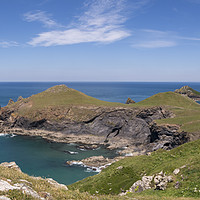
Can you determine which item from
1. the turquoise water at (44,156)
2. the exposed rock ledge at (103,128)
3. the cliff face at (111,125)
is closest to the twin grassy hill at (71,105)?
the cliff face at (111,125)

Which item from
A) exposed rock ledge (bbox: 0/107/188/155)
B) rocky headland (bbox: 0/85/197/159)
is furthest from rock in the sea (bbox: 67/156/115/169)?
exposed rock ledge (bbox: 0/107/188/155)

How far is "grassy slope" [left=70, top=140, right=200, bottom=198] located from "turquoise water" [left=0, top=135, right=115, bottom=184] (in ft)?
90.5

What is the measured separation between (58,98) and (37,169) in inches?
2850

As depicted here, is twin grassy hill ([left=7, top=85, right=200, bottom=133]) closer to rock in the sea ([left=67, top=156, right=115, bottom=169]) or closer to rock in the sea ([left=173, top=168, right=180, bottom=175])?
rock in the sea ([left=67, top=156, right=115, bottom=169])

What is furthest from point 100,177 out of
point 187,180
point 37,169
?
point 37,169

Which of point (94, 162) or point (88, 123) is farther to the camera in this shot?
point (88, 123)

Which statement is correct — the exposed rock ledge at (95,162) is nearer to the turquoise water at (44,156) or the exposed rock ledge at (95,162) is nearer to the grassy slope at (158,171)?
the turquoise water at (44,156)

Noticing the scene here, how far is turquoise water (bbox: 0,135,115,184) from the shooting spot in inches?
2278

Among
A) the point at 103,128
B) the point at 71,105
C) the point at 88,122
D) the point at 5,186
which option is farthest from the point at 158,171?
the point at 71,105

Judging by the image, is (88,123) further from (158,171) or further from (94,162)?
(158,171)

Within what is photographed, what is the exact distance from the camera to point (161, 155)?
3184 cm

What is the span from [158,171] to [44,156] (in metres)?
57.1

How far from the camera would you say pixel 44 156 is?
73062 mm

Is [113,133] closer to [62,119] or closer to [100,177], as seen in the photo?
[62,119]
